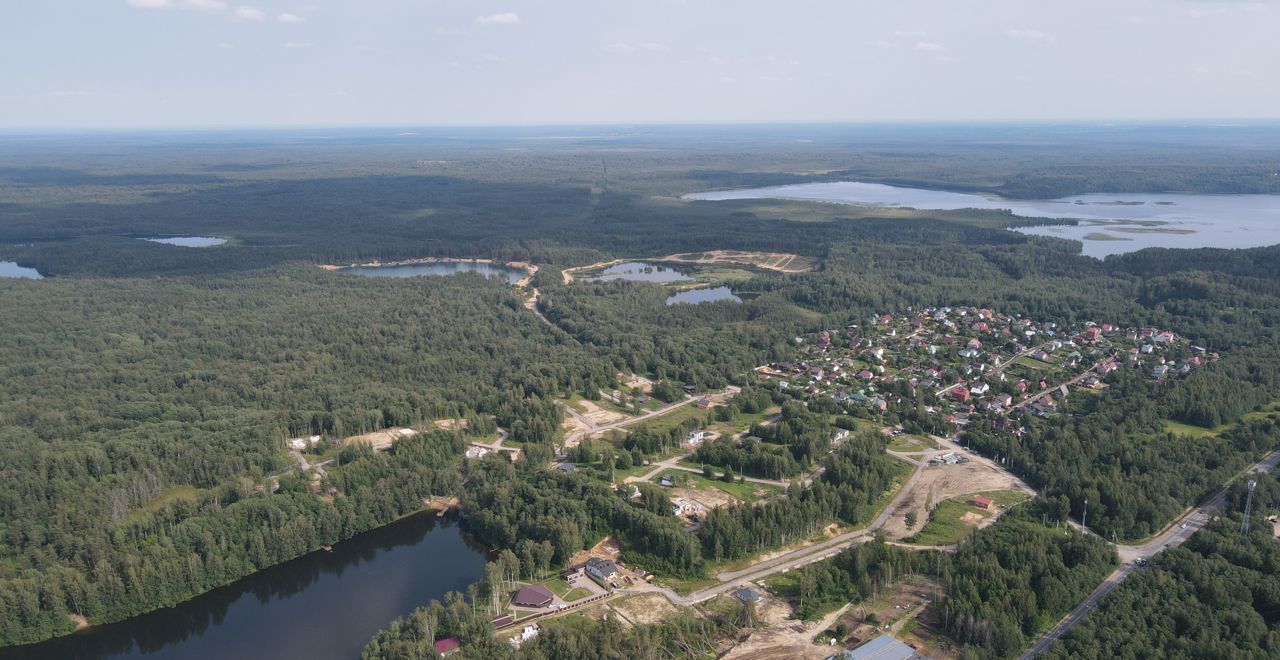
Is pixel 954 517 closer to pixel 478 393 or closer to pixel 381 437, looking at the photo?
pixel 478 393

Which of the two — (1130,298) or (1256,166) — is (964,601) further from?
(1256,166)

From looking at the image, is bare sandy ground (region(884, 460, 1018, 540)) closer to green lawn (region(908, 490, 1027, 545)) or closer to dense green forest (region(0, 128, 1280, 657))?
green lawn (region(908, 490, 1027, 545))

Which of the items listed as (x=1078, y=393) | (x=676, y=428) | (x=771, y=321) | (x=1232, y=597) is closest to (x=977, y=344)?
(x=1078, y=393)

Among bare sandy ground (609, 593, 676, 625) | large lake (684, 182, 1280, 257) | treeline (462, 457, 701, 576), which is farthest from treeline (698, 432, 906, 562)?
large lake (684, 182, 1280, 257)

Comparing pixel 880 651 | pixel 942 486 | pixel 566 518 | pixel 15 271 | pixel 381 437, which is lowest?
pixel 880 651

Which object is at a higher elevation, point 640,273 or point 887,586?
point 640,273

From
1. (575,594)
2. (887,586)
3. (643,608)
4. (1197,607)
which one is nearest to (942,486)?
(887,586)
